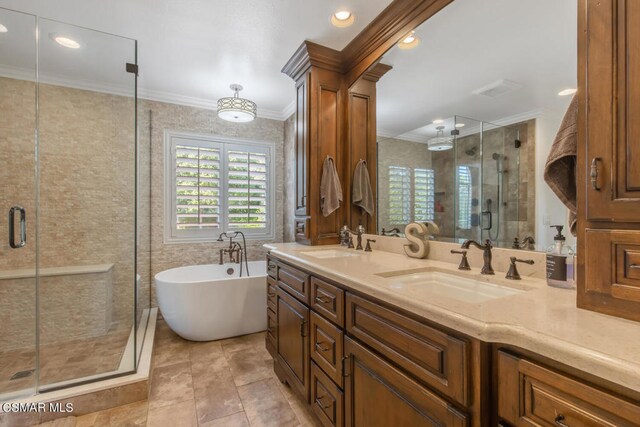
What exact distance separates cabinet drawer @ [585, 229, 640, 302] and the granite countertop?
0.23ft

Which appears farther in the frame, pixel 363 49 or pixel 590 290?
pixel 363 49

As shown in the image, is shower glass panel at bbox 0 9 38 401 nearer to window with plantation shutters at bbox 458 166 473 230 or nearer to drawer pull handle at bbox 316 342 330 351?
drawer pull handle at bbox 316 342 330 351

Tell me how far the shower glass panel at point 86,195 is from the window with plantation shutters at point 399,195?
2.02 m

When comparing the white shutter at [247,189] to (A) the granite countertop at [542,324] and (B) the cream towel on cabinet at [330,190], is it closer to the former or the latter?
(B) the cream towel on cabinet at [330,190]

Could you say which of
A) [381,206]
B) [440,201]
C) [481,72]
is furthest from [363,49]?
[440,201]

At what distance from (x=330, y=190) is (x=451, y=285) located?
1309 mm

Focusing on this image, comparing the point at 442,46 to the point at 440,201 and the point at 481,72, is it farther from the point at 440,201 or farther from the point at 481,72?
the point at 440,201

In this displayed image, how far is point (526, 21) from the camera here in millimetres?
1249

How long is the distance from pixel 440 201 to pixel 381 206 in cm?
56

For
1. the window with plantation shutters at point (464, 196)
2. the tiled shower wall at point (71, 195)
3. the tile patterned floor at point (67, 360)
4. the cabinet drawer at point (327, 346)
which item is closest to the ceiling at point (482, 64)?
the window with plantation shutters at point (464, 196)

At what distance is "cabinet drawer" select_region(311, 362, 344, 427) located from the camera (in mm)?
1285

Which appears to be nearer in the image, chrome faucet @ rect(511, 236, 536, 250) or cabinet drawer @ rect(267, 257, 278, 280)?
chrome faucet @ rect(511, 236, 536, 250)

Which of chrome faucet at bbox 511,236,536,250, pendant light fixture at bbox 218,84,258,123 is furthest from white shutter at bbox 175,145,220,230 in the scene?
chrome faucet at bbox 511,236,536,250

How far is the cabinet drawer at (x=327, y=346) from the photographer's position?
50.5 inches
